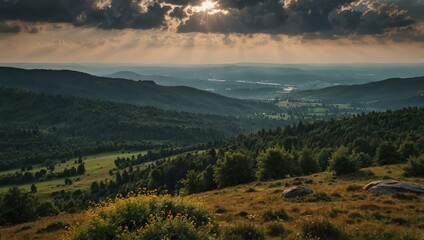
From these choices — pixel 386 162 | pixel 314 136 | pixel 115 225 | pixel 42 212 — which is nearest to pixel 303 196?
pixel 115 225

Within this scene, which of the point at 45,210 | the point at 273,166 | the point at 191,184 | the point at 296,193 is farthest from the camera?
the point at 191,184

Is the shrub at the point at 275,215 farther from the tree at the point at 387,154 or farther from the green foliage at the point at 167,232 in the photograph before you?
the tree at the point at 387,154

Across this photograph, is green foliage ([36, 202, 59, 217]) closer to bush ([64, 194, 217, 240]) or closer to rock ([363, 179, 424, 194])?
bush ([64, 194, 217, 240])

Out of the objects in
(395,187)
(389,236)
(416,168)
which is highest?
(389,236)

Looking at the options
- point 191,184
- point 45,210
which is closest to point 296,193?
point 191,184

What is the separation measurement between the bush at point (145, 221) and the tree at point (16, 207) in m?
38.5

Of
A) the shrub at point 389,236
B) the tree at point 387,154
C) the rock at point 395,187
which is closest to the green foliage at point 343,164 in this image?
the tree at point 387,154

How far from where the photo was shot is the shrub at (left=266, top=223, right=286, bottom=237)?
71.3 feet

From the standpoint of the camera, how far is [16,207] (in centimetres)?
4950

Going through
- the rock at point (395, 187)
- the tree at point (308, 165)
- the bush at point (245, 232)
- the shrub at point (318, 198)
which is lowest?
the tree at point (308, 165)

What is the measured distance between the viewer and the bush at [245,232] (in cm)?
1925

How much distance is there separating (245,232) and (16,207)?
42.5 metres

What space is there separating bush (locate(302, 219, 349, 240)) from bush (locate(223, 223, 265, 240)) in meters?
2.72

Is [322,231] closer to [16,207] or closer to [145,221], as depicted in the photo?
[145,221]
